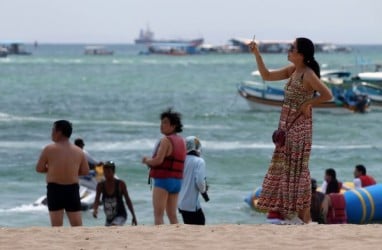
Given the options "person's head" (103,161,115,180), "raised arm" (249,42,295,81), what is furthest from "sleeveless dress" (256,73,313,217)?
"person's head" (103,161,115,180)

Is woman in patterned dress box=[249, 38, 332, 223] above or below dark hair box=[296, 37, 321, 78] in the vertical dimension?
below

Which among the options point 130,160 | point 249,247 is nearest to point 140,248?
point 249,247

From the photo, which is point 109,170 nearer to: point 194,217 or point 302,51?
point 194,217

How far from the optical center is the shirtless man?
33.4 feet

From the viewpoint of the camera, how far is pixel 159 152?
10.2m

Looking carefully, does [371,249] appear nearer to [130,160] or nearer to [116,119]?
[130,160]

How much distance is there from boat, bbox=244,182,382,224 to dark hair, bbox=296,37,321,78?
551 centimetres

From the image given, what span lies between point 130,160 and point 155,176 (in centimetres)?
1563

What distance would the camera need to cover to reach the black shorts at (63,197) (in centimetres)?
1026

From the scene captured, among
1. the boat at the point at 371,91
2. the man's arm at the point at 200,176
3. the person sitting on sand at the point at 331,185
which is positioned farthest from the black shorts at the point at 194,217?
the boat at the point at 371,91

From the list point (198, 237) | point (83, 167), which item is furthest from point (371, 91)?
point (198, 237)

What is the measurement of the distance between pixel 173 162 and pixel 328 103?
104ft

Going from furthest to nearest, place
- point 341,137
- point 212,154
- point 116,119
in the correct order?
point 116,119 < point 341,137 < point 212,154

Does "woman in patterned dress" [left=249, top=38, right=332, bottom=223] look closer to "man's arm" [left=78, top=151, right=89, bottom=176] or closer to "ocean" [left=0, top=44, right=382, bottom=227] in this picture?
"man's arm" [left=78, top=151, right=89, bottom=176]
